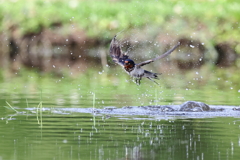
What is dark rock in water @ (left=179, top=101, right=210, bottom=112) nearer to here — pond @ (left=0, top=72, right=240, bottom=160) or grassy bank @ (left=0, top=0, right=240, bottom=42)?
pond @ (left=0, top=72, right=240, bottom=160)

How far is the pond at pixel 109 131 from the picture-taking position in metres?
6.97

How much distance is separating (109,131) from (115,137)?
1.65ft

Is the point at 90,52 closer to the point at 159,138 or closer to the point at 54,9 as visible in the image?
the point at 54,9

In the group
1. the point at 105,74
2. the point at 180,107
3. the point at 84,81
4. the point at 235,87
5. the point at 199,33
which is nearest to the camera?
the point at 180,107

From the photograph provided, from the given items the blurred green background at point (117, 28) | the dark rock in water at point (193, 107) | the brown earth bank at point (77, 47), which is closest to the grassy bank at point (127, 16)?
the blurred green background at point (117, 28)

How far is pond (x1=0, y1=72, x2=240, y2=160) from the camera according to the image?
22.9ft

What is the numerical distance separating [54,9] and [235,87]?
676 inches

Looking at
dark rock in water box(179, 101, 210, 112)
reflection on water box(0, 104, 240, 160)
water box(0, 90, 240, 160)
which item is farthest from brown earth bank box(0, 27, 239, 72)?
reflection on water box(0, 104, 240, 160)

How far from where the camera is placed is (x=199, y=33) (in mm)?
29359

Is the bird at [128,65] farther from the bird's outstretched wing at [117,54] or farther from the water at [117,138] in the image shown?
the water at [117,138]

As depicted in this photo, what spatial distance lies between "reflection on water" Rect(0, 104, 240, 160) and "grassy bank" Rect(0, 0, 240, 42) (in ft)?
65.1

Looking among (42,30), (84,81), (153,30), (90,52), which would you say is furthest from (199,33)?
(84,81)

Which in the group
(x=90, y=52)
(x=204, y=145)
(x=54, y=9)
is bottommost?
(x=204, y=145)

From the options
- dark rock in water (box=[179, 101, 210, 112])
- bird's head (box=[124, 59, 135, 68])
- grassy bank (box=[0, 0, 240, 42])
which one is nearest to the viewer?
bird's head (box=[124, 59, 135, 68])
